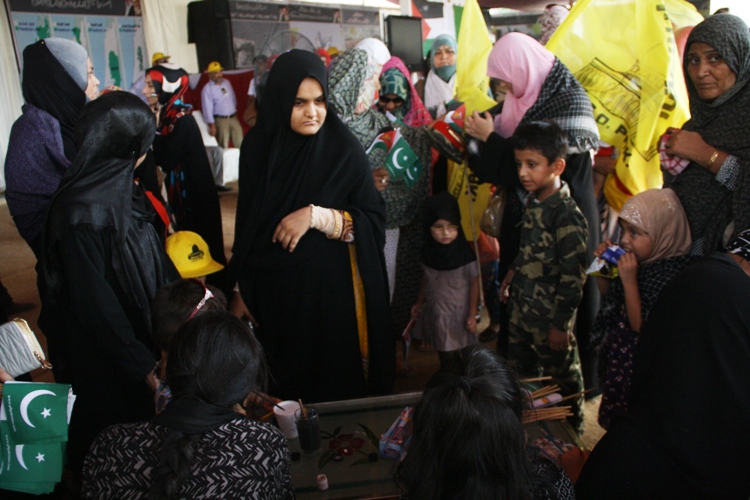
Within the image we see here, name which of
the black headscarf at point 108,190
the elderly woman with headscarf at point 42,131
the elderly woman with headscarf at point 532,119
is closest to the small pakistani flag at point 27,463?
the black headscarf at point 108,190

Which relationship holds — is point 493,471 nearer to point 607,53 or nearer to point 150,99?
point 607,53

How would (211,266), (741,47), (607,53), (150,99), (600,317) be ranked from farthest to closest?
(150,99) → (607,53) → (211,266) → (600,317) → (741,47)

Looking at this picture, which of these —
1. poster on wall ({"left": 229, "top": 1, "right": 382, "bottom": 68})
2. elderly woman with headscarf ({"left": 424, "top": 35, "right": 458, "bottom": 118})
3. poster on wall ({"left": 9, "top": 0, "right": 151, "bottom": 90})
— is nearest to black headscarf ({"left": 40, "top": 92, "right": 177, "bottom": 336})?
elderly woman with headscarf ({"left": 424, "top": 35, "right": 458, "bottom": 118})

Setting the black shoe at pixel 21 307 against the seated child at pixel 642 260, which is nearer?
the seated child at pixel 642 260

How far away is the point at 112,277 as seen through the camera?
1.72 m

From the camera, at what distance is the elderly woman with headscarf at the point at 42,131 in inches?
80.1

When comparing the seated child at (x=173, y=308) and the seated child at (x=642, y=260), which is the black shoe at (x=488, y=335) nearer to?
the seated child at (x=642, y=260)

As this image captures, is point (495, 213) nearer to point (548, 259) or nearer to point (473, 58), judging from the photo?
point (548, 259)

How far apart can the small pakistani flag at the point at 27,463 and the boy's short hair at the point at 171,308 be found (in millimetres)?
400

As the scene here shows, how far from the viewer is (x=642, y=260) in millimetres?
1979

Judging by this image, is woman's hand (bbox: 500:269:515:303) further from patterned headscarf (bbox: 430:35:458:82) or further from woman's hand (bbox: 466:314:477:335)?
patterned headscarf (bbox: 430:35:458:82)

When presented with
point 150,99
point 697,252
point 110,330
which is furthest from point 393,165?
point 150,99

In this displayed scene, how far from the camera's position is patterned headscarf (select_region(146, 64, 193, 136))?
3.14 metres

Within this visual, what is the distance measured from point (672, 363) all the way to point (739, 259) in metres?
0.38
